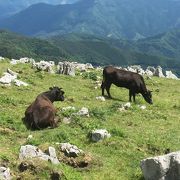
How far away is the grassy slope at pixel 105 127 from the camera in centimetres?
1471

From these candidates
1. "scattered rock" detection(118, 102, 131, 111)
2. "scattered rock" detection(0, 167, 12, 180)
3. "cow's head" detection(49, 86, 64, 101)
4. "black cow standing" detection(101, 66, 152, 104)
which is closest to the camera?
"scattered rock" detection(0, 167, 12, 180)

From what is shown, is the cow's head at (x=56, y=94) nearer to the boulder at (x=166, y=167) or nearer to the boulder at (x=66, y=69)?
the boulder at (x=166, y=167)

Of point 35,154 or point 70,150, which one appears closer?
point 35,154

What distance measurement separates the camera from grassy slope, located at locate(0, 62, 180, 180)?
14.7m

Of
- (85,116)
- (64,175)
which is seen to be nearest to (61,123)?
(85,116)

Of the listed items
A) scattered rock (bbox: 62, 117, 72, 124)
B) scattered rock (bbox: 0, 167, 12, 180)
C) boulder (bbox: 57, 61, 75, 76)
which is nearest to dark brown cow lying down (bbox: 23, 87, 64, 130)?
scattered rock (bbox: 62, 117, 72, 124)

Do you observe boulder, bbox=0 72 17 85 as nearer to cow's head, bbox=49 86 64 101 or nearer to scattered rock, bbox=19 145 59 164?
cow's head, bbox=49 86 64 101

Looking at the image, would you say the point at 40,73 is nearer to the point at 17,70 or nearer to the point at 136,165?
the point at 17,70

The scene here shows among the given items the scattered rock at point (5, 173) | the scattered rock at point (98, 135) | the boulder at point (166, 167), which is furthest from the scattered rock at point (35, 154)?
the scattered rock at point (98, 135)

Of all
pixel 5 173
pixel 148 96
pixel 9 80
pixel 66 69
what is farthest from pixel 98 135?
pixel 66 69

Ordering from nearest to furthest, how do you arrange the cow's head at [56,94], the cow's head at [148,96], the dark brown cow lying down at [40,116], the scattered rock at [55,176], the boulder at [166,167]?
1. the boulder at [166,167]
2. the scattered rock at [55,176]
3. the dark brown cow lying down at [40,116]
4. the cow's head at [56,94]
5. the cow's head at [148,96]

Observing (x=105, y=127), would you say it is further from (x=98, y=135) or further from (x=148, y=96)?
(x=148, y=96)

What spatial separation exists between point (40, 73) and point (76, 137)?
18.5 meters

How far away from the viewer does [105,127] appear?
775 inches
